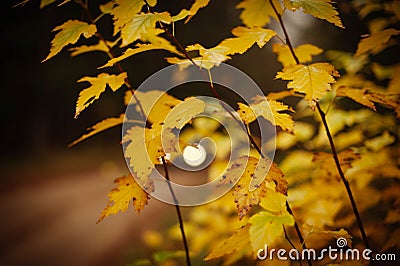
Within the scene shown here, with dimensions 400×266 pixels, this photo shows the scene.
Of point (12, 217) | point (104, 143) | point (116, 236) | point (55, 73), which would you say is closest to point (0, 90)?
point (55, 73)

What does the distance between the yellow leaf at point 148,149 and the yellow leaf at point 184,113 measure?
0.04m

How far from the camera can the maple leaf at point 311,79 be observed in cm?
86

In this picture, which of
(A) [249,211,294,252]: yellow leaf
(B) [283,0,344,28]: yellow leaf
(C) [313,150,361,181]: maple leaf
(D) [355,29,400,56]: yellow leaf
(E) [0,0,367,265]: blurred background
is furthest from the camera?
(E) [0,0,367,265]: blurred background

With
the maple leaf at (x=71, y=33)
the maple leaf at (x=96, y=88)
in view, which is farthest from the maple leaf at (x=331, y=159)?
the maple leaf at (x=71, y=33)

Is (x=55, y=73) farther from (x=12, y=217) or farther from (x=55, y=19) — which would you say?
(x=12, y=217)

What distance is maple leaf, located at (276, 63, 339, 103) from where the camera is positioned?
86cm

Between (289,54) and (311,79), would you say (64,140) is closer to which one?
(289,54)

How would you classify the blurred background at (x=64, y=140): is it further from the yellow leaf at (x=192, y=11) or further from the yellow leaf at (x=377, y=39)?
the yellow leaf at (x=192, y=11)

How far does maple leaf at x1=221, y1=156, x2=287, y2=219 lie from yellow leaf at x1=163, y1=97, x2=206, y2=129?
0.54 ft

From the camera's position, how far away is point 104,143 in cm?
1130

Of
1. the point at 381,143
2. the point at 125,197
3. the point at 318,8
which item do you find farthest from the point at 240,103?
the point at 381,143

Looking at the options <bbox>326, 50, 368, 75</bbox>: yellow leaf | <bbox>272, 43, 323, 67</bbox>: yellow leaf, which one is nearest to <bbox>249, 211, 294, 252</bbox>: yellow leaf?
<bbox>272, 43, 323, 67</bbox>: yellow leaf

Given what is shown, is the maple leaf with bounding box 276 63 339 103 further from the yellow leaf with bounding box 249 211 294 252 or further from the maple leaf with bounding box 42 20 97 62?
the maple leaf with bounding box 42 20 97 62

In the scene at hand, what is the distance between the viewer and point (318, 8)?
91cm
